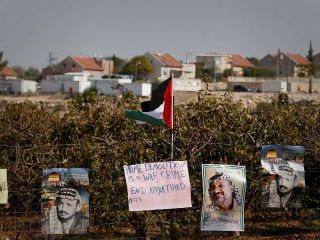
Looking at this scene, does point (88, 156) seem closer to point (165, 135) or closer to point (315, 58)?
point (165, 135)

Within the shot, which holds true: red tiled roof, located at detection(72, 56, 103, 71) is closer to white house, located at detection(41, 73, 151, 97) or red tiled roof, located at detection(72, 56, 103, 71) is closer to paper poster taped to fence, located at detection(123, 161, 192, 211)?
white house, located at detection(41, 73, 151, 97)

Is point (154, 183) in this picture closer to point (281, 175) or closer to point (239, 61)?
point (281, 175)

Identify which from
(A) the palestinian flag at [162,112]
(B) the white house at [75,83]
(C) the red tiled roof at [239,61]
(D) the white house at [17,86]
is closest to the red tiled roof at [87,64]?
(B) the white house at [75,83]

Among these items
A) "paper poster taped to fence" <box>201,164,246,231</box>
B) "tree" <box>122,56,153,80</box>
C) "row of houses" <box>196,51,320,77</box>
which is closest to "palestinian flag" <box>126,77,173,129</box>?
"paper poster taped to fence" <box>201,164,246,231</box>

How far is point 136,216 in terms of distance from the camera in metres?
10.2

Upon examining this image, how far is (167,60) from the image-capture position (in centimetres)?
10312

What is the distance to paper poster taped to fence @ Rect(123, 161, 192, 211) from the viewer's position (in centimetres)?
903

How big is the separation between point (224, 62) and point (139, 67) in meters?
22.0

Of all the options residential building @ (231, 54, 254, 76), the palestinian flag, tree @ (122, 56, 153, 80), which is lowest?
the palestinian flag

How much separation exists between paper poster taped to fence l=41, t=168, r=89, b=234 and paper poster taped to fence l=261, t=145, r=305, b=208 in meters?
2.90

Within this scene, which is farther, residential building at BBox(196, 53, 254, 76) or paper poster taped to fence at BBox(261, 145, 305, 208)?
residential building at BBox(196, 53, 254, 76)

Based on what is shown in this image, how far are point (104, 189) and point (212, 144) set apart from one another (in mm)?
1907

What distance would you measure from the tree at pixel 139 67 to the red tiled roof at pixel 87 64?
7.18 metres

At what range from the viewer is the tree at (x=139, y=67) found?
310 feet
